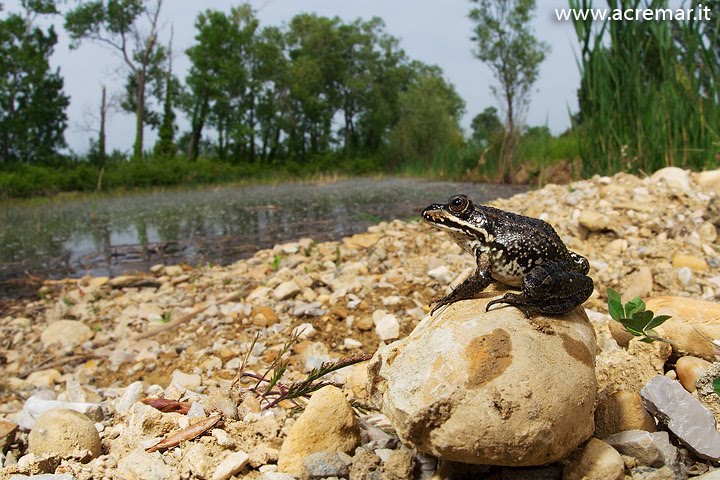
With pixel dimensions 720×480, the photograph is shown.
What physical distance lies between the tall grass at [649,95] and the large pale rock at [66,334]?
8286mm

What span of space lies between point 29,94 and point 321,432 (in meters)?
36.3

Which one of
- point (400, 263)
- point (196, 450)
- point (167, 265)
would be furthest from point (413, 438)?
point (167, 265)

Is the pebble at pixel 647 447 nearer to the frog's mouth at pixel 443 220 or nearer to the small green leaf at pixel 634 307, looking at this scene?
the small green leaf at pixel 634 307

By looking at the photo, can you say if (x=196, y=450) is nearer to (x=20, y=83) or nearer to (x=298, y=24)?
(x=20, y=83)

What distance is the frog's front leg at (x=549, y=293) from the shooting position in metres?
2.00

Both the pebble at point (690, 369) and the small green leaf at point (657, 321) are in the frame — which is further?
the pebble at point (690, 369)

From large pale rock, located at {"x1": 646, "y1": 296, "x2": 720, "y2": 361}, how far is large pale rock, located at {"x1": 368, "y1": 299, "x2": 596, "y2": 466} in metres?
0.87

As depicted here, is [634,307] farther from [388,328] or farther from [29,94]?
[29,94]

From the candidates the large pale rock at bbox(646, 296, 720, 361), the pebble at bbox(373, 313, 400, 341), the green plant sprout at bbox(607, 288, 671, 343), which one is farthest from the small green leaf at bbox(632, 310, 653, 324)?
the pebble at bbox(373, 313, 400, 341)

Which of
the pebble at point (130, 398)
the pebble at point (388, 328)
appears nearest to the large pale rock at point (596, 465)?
the pebble at point (388, 328)

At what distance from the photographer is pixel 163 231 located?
1075 centimetres

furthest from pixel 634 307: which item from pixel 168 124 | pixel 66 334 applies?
pixel 168 124

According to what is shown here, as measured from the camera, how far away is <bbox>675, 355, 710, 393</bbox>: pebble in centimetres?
232

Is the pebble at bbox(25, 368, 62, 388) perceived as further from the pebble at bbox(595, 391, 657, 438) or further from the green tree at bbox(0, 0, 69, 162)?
the green tree at bbox(0, 0, 69, 162)
